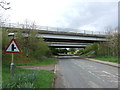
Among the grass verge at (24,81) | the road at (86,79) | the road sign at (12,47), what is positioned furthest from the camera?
the road at (86,79)

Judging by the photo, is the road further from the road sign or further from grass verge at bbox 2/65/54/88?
the road sign

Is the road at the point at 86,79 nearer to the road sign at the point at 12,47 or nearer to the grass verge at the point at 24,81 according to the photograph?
the grass verge at the point at 24,81

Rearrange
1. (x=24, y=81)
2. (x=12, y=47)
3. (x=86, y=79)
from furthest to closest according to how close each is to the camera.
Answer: (x=86, y=79) < (x=12, y=47) < (x=24, y=81)

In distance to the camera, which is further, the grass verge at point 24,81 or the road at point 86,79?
the road at point 86,79

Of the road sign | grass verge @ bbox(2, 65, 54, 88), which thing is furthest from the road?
the road sign

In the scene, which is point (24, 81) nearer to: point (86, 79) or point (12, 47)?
point (12, 47)

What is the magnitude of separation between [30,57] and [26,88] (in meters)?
19.7

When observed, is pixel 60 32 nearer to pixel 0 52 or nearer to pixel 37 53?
pixel 37 53

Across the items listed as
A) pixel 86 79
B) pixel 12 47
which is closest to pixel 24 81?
pixel 12 47

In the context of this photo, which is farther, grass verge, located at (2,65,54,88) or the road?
the road

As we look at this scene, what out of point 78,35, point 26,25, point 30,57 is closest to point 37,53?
point 30,57

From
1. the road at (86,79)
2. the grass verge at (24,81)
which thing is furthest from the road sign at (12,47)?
the road at (86,79)

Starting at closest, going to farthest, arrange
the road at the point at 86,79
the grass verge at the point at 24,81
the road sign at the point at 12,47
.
→ the grass verge at the point at 24,81 < the road sign at the point at 12,47 < the road at the point at 86,79

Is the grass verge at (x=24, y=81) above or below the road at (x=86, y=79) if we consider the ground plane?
above
